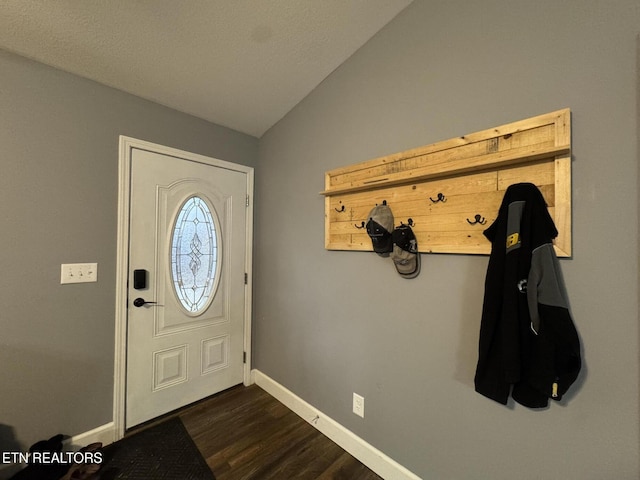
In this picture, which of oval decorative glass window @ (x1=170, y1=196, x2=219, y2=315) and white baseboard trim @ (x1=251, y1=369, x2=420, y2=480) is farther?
oval decorative glass window @ (x1=170, y1=196, x2=219, y2=315)

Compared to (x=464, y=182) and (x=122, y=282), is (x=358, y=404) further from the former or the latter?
(x=122, y=282)

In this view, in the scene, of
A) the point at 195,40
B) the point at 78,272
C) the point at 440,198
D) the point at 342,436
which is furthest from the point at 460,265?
the point at 78,272

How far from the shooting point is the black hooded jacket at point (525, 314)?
91 cm

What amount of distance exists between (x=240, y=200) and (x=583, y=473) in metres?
2.55

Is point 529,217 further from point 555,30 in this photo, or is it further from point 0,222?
point 0,222

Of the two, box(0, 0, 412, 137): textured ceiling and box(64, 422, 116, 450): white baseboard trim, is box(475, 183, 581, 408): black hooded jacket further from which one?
box(64, 422, 116, 450): white baseboard trim

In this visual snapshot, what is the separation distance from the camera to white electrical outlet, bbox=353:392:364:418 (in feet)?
5.25

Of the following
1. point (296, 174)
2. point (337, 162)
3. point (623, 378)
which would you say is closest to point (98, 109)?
point (296, 174)

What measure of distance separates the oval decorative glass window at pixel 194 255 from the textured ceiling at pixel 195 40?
856 mm

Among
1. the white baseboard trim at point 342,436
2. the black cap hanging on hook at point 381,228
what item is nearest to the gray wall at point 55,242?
the white baseboard trim at point 342,436

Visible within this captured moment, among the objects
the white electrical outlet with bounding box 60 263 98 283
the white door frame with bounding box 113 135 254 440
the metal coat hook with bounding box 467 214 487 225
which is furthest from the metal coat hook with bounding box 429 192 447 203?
the white electrical outlet with bounding box 60 263 98 283

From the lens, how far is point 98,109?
64.8 inches

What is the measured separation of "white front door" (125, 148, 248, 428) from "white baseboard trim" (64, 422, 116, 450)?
0.34 ft

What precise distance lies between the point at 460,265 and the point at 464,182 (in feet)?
1.33
